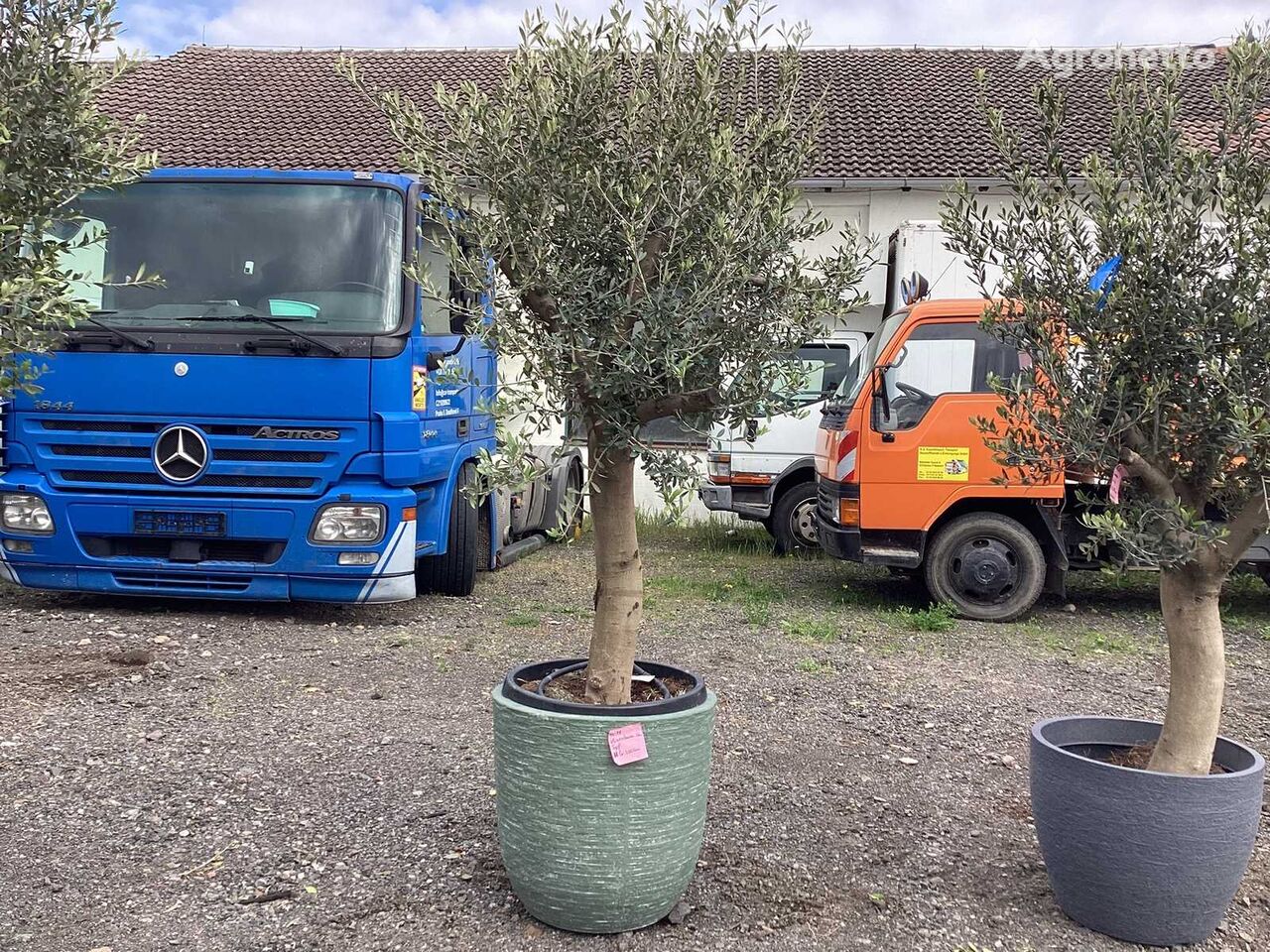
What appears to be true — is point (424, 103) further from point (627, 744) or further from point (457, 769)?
point (627, 744)

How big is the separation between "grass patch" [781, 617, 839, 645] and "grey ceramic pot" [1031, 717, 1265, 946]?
4076mm

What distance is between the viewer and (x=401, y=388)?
6.55 meters

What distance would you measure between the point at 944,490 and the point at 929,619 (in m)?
0.91

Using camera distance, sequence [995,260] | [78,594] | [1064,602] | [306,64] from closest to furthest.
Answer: [995,260] → [78,594] → [1064,602] → [306,64]

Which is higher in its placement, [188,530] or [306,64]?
[306,64]

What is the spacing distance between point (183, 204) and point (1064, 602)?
7.03 metres

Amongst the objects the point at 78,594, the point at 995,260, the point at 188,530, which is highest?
the point at 995,260

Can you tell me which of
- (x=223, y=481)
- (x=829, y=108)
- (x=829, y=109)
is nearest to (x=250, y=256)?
(x=223, y=481)

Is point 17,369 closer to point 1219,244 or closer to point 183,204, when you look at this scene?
point 183,204

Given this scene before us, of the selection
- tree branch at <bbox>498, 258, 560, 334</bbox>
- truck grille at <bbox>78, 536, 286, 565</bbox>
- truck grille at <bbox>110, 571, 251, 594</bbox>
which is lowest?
truck grille at <bbox>110, 571, 251, 594</bbox>

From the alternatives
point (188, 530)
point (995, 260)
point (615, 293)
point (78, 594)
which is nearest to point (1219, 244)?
point (995, 260)

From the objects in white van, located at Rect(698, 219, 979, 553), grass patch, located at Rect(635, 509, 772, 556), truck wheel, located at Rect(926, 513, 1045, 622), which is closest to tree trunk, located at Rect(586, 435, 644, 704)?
truck wheel, located at Rect(926, 513, 1045, 622)

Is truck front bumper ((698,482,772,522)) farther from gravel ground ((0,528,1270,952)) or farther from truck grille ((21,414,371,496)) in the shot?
truck grille ((21,414,371,496))

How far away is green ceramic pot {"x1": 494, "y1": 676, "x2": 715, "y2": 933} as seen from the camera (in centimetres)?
303
